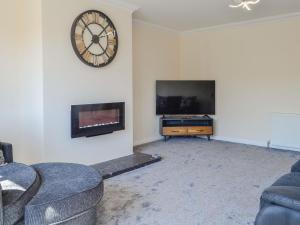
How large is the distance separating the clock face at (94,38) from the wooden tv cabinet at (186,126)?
2173 mm

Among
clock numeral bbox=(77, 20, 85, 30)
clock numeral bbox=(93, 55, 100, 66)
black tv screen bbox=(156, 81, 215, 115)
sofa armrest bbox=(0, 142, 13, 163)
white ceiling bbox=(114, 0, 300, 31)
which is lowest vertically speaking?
sofa armrest bbox=(0, 142, 13, 163)

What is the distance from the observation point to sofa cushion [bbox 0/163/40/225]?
6.13ft

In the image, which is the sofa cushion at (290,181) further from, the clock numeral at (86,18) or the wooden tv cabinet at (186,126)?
the wooden tv cabinet at (186,126)

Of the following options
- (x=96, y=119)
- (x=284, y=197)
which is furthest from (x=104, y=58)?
(x=284, y=197)

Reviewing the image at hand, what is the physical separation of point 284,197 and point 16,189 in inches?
71.0

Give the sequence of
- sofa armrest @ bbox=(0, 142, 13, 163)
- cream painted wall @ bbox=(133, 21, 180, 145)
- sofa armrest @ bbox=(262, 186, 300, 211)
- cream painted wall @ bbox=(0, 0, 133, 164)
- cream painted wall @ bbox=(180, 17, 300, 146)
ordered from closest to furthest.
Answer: sofa armrest @ bbox=(262, 186, 300, 211) → sofa armrest @ bbox=(0, 142, 13, 163) → cream painted wall @ bbox=(0, 0, 133, 164) → cream painted wall @ bbox=(180, 17, 300, 146) → cream painted wall @ bbox=(133, 21, 180, 145)

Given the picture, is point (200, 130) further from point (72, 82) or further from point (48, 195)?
point (48, 195)

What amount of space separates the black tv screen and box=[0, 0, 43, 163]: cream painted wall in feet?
9.27

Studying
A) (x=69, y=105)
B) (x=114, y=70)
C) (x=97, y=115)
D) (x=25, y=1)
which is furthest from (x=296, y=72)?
(x=25, y=1)

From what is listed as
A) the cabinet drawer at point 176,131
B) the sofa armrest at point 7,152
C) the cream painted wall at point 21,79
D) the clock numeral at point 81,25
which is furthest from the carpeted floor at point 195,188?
the clock numeral at point 81,25

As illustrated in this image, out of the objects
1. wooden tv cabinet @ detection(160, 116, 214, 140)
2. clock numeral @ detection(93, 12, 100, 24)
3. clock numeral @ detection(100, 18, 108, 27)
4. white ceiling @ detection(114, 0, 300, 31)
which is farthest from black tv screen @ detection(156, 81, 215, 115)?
clock numeral @ detection(93, 12, 100, 24)

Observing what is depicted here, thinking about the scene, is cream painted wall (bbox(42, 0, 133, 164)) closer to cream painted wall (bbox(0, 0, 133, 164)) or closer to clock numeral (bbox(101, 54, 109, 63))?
cream painted wall (bbox(0, 0, 133, 164))

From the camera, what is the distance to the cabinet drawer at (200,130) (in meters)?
5.95

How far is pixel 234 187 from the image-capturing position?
→ 338 cm
